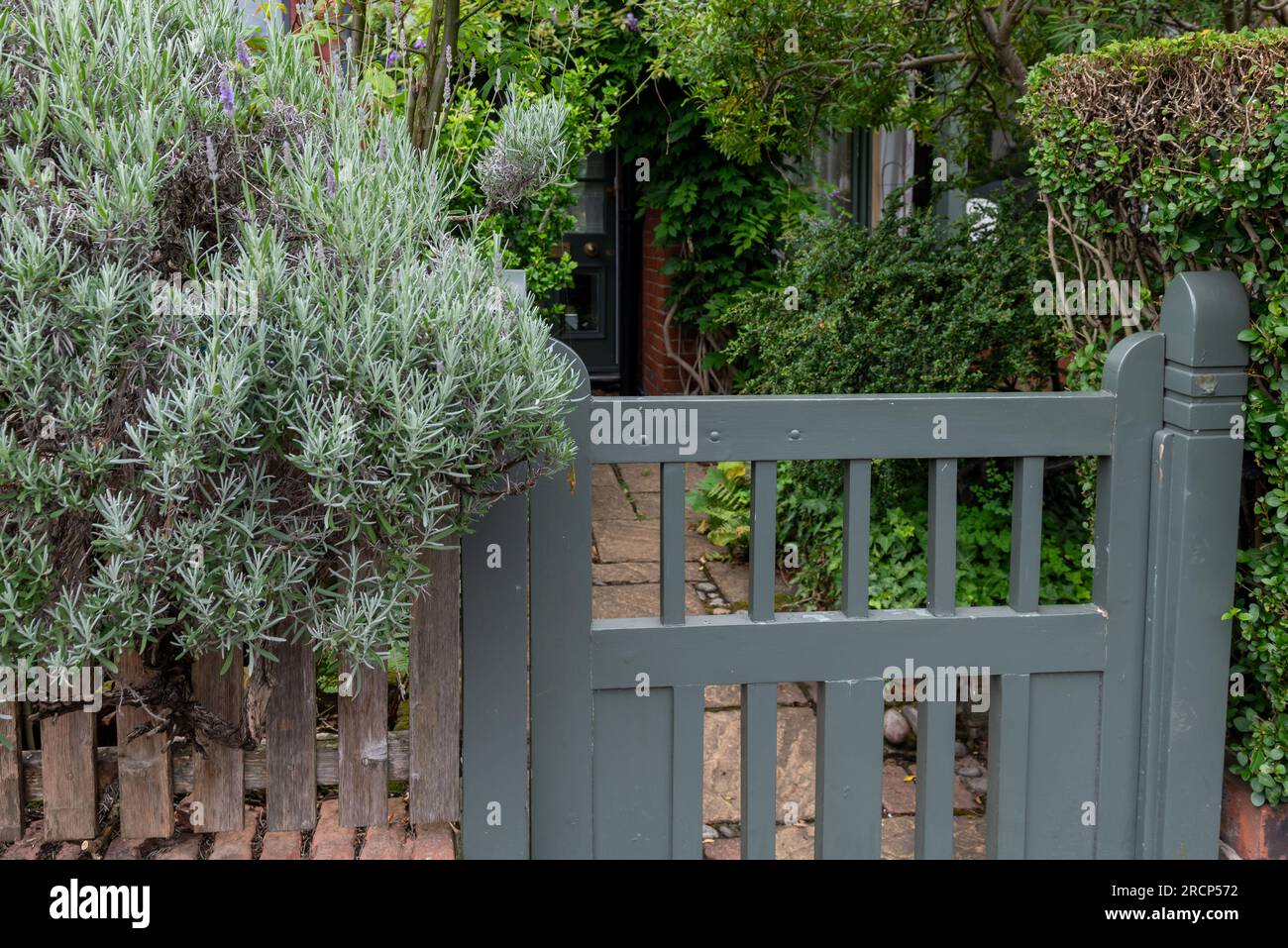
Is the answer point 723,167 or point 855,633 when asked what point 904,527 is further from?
point 723,167

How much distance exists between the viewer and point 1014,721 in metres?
2.77

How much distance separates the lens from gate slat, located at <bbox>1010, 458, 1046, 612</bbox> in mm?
2729

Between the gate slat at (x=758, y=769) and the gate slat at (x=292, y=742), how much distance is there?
0.91 meters

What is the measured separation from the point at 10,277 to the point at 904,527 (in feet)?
11.1

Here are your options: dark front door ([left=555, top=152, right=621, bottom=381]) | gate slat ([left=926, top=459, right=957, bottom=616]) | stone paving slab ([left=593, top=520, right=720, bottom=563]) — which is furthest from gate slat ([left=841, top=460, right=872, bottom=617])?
dark front door ([left=555, top=152, right=621, bottom=381])

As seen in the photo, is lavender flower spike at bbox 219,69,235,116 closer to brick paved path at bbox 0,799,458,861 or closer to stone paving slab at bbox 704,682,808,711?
brick paved path at bbox 0,799,458,861

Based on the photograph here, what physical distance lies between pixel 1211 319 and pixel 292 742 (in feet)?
6.84

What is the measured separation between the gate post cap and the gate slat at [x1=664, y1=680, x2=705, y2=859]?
49.8 inches

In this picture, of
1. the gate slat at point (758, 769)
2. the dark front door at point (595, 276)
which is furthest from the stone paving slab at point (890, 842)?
the dark front door at point (595, 276)

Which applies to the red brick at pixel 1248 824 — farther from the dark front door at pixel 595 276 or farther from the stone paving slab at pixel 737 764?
the dark front door at pixel 595 276

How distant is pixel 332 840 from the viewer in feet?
8.49

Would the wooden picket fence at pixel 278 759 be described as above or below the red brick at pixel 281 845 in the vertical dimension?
above

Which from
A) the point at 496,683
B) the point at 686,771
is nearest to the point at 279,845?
the point at 496,683

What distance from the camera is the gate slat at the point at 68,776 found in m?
2.41
